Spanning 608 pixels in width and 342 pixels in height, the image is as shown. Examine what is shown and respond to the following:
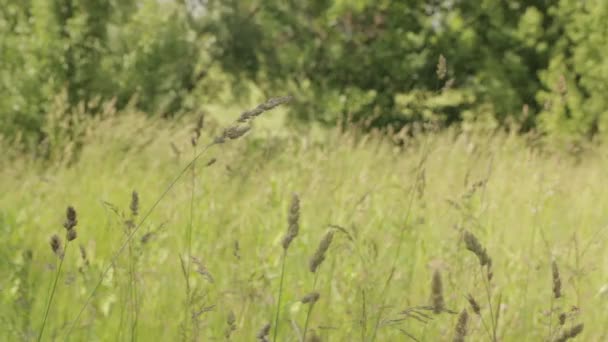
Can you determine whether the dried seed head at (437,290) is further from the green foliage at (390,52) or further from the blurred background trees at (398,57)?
the green foliage at (390,52)

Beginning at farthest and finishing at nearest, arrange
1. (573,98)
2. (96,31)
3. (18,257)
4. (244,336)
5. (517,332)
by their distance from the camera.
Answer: (573,98)
(96,31)
(18,257)
(517,332)
(244,336)

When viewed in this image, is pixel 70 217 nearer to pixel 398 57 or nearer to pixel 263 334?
pixel 263 334

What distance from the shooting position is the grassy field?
2.27 m

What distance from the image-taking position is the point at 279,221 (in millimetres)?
3793

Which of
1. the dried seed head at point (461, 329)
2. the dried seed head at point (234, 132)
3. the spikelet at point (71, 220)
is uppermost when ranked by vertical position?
the dried seed head at point (234, 132)

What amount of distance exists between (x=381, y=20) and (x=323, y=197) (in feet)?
25.3

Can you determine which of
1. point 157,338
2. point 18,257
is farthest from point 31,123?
point 157,338

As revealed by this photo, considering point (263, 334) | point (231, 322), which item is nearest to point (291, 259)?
point (231, 322)

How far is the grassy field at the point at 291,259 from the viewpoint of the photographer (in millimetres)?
2268

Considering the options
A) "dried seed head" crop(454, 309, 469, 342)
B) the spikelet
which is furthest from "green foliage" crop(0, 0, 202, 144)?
"dried seed head" crop(454, 309, 469, 342)

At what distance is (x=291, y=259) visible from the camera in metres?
3.27

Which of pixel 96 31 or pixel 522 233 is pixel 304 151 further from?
pixel 96 31

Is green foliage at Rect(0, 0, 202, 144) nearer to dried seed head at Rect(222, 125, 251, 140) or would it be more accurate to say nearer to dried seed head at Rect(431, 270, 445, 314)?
dried seed head at Rect(222, 125, 251, 140)

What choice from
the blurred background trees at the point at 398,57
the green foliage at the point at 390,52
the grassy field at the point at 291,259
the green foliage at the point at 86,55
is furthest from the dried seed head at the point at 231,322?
the green foliage at the point at 390,52
